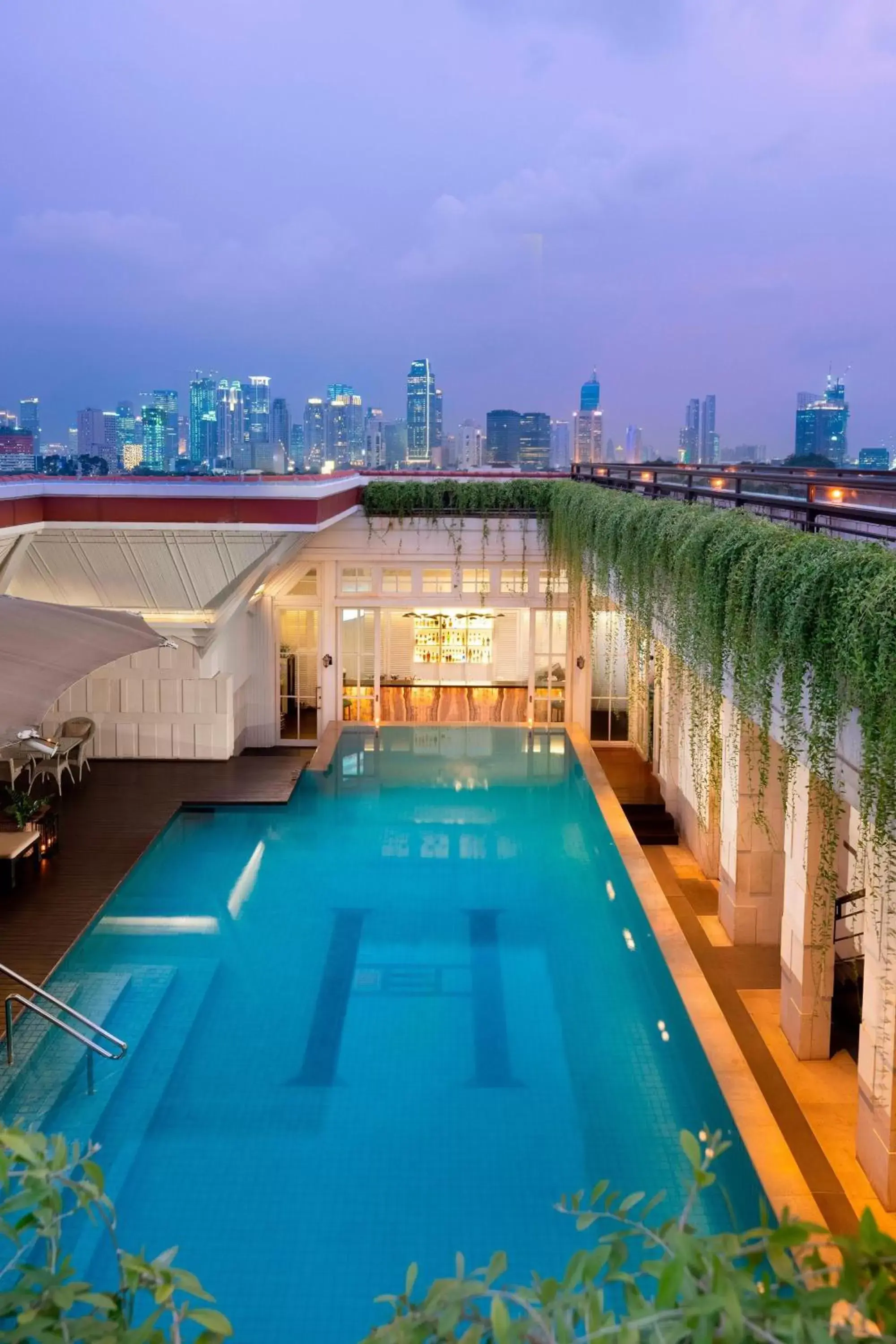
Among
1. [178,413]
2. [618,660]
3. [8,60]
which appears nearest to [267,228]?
[8,60]

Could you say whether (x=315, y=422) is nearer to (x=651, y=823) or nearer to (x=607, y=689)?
(x=607, y=689)

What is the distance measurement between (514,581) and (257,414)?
27.3 metres

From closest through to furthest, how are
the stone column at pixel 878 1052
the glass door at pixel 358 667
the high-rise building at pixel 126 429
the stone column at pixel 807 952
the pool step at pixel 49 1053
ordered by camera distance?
the stone column at pixel 878 1052, the pool step at pixel 49 1053, the stone column at pixel 807 952, the glass door at pixel 358 667, the high-rise building at pixel 126 429

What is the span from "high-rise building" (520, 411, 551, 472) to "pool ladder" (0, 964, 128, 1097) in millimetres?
16582

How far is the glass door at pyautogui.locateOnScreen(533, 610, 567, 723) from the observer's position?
18.3 meters

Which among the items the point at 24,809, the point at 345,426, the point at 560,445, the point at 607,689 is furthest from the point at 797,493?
the point at 345,426

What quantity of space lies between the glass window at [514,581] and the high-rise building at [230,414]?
15.2 metres

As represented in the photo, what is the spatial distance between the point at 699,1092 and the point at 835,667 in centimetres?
385

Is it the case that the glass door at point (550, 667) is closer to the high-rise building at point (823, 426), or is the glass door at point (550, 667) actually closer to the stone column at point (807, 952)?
the high-rise building at point (823, 426)

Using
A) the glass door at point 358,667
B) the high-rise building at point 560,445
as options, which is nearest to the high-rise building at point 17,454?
the glass door at point 358,667

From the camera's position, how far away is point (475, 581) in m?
18.0

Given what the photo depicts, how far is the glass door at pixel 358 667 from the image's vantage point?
1828cm

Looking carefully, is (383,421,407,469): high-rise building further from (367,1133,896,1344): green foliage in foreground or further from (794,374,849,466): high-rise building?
(367,1133,896,1344): green foliage in foreground

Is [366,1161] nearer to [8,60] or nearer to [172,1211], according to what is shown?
[172,1211]
